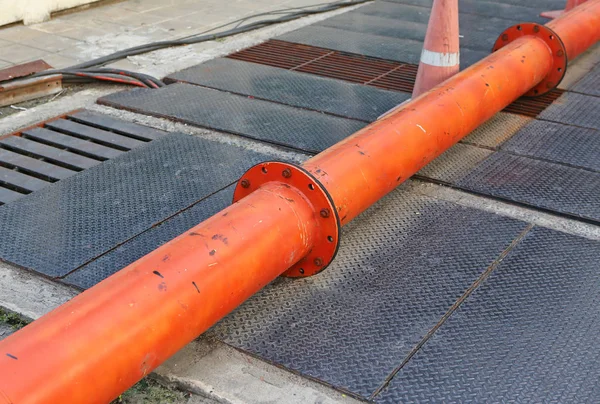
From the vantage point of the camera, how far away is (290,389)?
2.54 m

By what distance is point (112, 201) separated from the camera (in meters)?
3.74

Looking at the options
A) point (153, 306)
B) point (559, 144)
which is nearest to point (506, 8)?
A: point (559, 144)

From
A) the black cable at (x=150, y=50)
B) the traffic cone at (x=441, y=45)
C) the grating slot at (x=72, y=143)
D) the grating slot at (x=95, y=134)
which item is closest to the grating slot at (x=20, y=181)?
the grating slot at (x=72, y=143)

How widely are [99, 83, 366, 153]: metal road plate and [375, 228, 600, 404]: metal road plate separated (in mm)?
1614

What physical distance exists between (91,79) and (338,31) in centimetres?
251

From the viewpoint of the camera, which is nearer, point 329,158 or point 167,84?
point 329,158

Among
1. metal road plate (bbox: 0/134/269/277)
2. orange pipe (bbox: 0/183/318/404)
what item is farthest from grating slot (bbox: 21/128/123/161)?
orange pipe (bbox: 0/183/318/404)

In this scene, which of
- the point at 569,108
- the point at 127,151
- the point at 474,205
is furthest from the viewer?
the point at 569,108

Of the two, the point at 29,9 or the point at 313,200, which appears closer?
the point at 313,200

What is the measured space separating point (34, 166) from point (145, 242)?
1.11 m

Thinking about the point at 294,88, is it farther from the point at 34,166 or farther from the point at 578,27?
the point at 578,27

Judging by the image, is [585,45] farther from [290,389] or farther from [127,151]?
[290,389]

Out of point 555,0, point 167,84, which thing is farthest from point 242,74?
point 555,0

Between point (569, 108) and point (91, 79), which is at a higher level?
point (91, 79)
